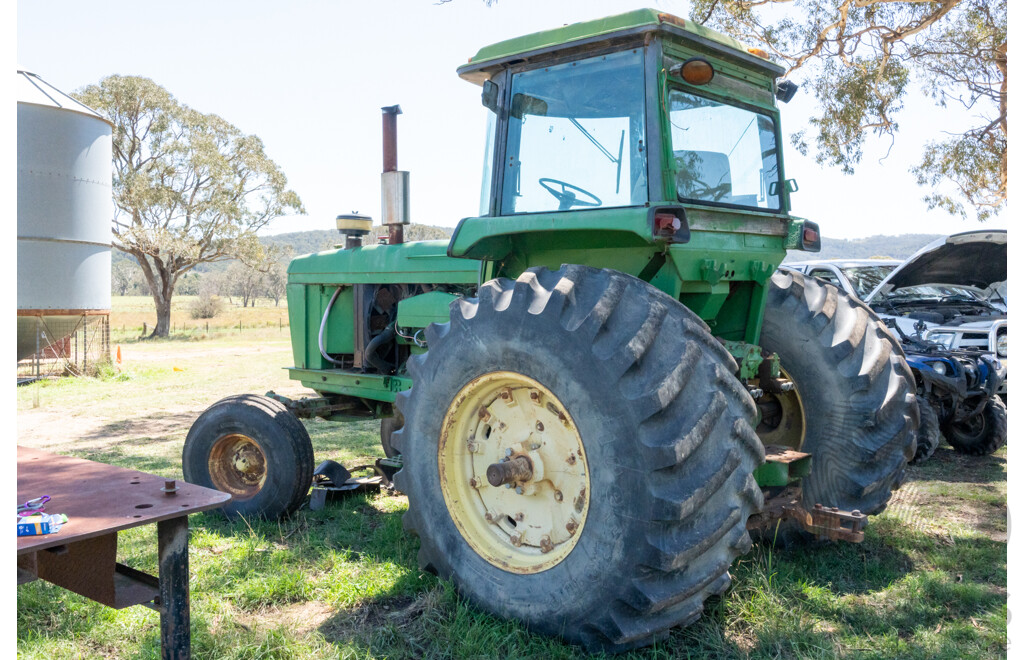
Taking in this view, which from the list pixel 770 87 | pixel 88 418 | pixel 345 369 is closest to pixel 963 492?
pixel 770 87

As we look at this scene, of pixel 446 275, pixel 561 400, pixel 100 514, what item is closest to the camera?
pixel 100 514

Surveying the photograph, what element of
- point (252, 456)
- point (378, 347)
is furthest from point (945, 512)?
point (252, 456)

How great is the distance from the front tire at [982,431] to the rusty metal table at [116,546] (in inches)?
282

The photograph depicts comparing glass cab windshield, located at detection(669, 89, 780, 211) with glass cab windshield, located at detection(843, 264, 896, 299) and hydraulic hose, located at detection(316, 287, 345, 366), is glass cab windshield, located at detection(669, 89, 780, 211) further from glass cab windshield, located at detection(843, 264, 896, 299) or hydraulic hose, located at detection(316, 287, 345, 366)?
glass cab windshield, located at detection(843, 264, 896, 299)

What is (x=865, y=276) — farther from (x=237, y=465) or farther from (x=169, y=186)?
(x=169, y=186)

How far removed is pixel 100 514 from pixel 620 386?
1.78m

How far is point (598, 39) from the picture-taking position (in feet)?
11.8

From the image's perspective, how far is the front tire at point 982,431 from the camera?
23.6ft

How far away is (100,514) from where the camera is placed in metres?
2.24

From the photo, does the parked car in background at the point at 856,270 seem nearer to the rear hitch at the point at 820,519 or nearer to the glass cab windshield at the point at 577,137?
the rear hitch at the point at 820,519

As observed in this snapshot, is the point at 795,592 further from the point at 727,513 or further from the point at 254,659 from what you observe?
the point at 254,659

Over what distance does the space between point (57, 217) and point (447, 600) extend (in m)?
12.6

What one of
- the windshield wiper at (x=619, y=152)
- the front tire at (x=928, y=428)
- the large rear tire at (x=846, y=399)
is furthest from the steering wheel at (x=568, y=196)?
the front tire at (x=928, y=428)

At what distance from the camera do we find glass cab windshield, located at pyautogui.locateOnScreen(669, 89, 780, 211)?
3.69 m
